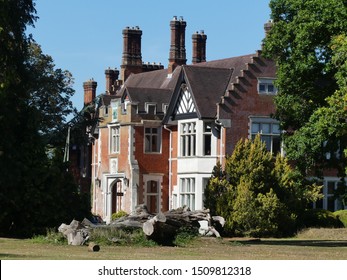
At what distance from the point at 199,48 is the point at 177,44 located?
2991 mm

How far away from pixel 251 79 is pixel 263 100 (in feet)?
4.57

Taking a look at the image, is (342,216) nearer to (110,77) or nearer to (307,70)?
(307,70)

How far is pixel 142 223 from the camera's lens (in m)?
41.2

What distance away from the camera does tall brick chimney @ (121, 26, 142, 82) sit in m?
78.2

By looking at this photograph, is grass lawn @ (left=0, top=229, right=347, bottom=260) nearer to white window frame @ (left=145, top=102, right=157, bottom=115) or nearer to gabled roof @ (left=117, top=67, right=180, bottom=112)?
white window frame @ (left=145, top=102, right=157, bottom=115)

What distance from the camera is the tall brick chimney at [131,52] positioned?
257 ft

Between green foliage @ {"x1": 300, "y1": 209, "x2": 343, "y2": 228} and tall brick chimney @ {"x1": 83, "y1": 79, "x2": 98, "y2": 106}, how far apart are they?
30020mm

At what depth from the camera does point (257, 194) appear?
56.0 m

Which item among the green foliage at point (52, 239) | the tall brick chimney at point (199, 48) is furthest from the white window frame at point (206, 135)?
the green foliage at point (52, 239)

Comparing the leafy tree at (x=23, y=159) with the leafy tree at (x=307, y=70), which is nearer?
the leafy tree at (x=23, y=159)

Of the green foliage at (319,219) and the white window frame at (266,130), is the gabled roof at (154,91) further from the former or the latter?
the green foliage at (319,219)

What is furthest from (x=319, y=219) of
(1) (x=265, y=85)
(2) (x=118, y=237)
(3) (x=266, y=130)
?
(2) (x=118, y=237)

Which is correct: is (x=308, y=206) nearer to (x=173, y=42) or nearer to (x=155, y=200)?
(x=155, y=200)

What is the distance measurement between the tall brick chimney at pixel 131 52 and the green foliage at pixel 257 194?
22.7 metres
